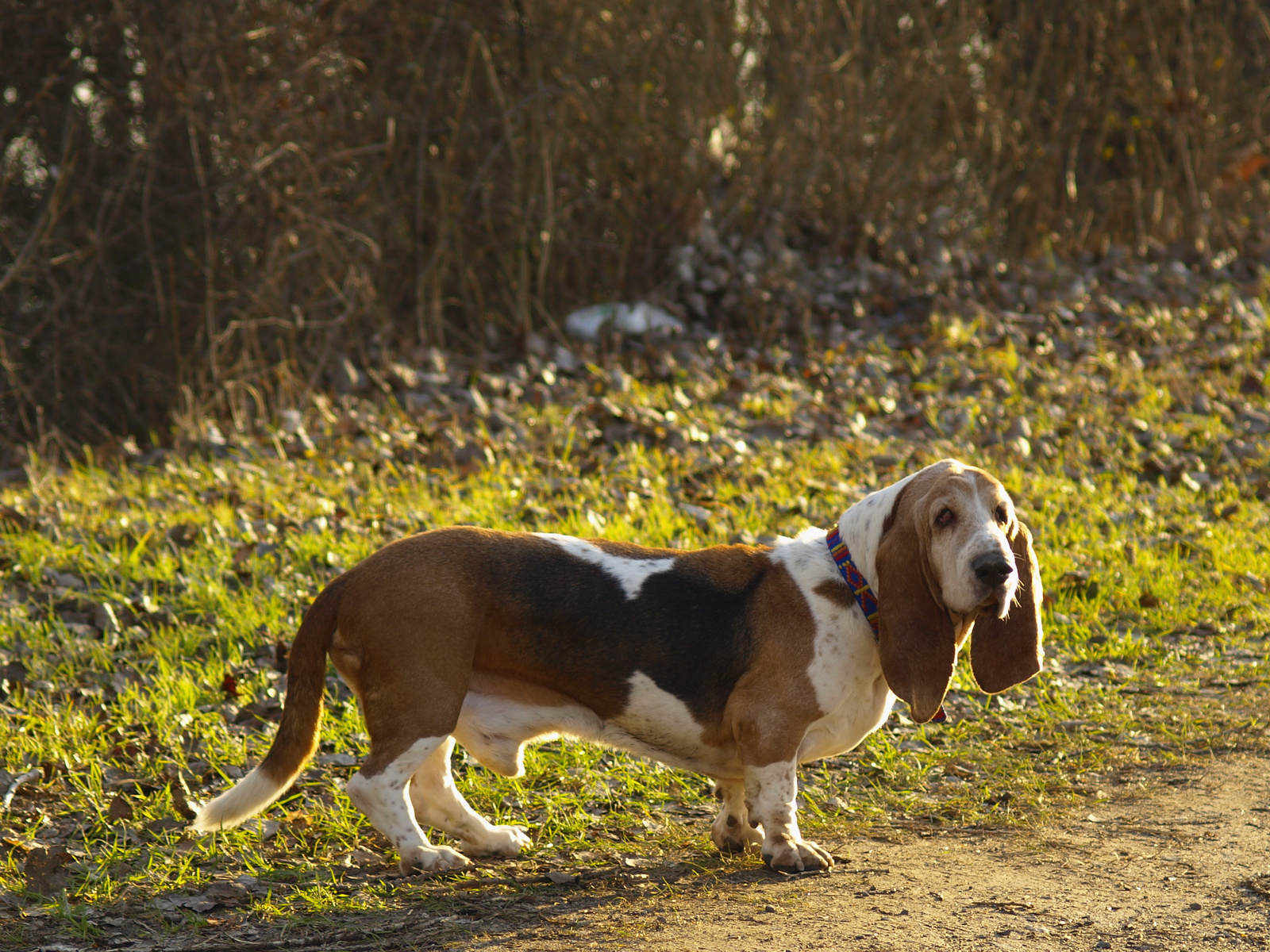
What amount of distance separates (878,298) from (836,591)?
7.59 metres

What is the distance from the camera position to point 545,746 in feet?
15.0

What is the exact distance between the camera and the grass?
12.3ft

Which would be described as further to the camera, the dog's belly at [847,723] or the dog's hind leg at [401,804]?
the dog's belly at [847,723]

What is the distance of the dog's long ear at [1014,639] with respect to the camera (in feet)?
12.0

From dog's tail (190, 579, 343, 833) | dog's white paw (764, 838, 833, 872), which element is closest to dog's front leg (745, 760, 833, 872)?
dog's white paw (764, 838, 833, 872)

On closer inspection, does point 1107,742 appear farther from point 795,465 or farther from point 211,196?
point 211,196

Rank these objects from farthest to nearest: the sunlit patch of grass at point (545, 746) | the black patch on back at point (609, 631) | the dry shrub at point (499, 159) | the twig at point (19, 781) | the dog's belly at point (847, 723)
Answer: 1. the dry shrub at point (499, 159)
2. the twig at point (19, 781)
3. the sunlit patch of grass at point (545, 746)
4. the dog's belly at point (847, 723)
5. the black patch on back at point (609, 631)

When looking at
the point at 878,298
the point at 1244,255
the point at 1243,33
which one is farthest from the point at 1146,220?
the point at 878,298

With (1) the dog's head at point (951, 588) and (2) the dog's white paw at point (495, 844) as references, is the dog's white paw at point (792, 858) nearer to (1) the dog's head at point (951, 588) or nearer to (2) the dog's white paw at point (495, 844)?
(1) the dog's head at point (951, 588)

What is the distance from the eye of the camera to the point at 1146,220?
12.9 metres

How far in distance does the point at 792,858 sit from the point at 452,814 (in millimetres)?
972

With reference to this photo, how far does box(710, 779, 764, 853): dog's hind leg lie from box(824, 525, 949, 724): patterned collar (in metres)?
0.60

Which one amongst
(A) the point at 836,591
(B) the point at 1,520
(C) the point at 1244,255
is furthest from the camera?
(C) the point at 1244,255

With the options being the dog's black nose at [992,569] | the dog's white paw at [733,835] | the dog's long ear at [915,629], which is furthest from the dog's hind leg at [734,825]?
the dog's black nose at [992,569]
